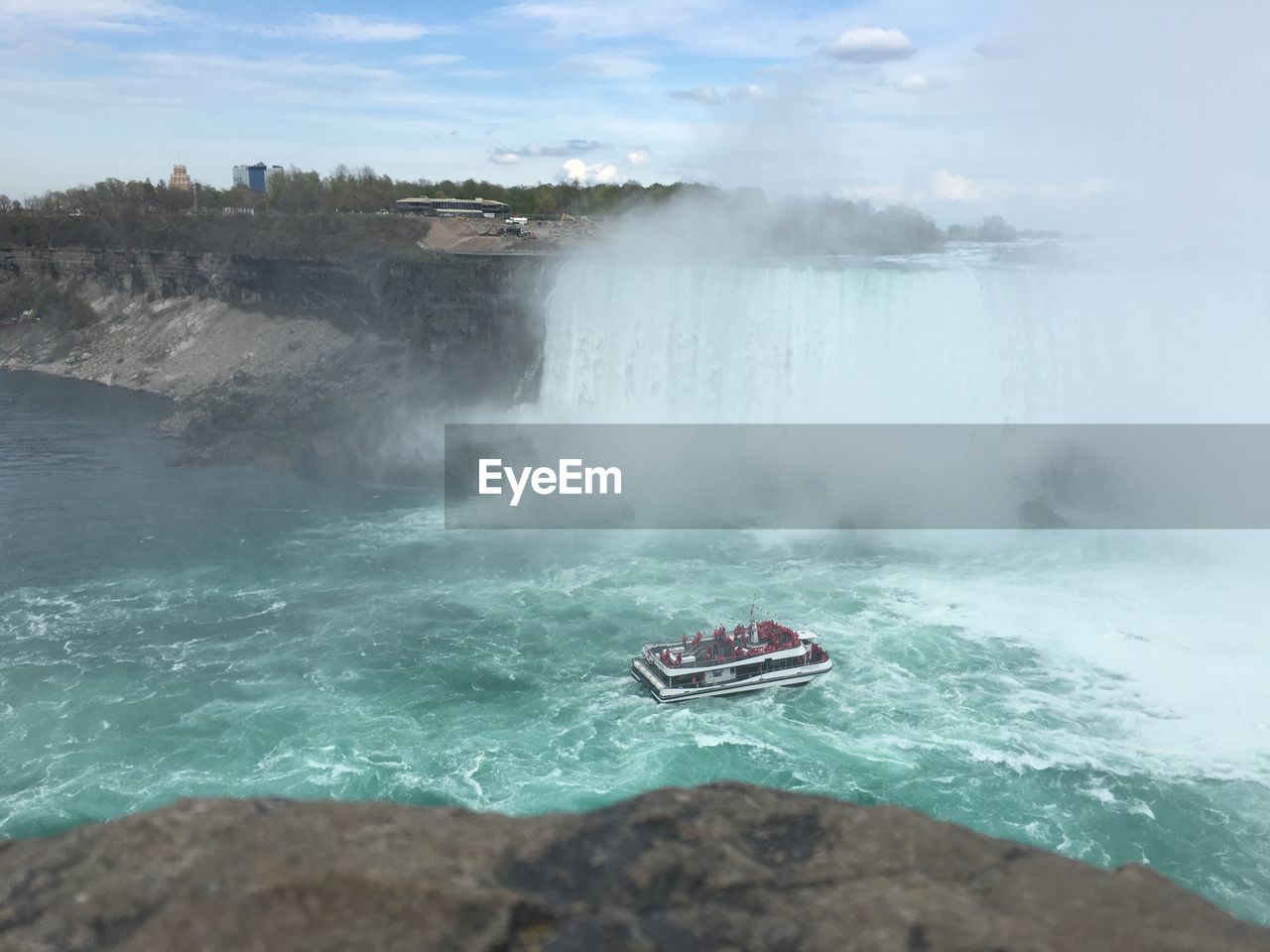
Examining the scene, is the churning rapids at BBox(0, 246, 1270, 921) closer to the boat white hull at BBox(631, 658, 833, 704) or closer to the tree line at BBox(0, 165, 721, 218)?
the boat white hull at BBox(631, 658, 833, 704)

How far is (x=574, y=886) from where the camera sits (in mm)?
5328

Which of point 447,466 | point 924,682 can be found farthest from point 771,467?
point 924,682

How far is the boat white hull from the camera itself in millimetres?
22547

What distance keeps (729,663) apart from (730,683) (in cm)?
47

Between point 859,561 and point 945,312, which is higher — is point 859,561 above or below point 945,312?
below

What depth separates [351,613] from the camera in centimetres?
2767

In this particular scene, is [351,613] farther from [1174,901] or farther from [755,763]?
[1174,901]

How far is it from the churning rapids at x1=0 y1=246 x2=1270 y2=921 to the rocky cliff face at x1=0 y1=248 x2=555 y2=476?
5.85 m

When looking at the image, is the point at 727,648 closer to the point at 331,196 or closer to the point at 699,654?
the point at 699,654

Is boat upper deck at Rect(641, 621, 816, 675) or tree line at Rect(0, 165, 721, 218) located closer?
boat upper deck at Rect(641, 621, 816, 675)

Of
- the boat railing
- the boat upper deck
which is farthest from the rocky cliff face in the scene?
the boat upper deck

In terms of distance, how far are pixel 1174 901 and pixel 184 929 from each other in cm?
A: 486

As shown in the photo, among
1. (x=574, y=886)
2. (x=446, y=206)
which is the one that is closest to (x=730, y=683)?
(x=574, y=886)

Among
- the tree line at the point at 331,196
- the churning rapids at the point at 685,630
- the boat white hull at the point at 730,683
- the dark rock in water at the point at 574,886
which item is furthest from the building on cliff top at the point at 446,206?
the dark rock in water at the point at 574,886
